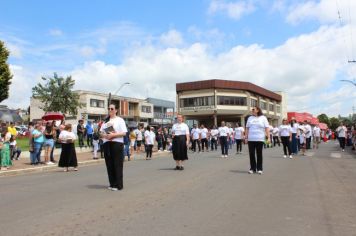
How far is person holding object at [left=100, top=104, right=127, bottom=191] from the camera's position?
887 cm

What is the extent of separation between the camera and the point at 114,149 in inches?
352

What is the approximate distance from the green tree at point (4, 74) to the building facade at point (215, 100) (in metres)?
39.1

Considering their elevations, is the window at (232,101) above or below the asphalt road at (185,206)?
above

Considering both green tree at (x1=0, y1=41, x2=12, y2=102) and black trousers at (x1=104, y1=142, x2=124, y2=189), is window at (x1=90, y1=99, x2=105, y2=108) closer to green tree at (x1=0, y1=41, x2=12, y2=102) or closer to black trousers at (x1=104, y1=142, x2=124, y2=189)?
green tree at (x1=0, y1=41, x2=12, y2=102)

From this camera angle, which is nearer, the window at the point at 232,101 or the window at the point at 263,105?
the window at the point at 232,101

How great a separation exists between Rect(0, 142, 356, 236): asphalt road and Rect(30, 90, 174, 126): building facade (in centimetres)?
5178

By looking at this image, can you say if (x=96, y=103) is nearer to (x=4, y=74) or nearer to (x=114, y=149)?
(x=4, y=74)

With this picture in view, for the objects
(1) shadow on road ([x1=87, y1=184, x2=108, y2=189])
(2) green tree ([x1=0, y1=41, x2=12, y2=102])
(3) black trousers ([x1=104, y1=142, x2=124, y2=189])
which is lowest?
(1) shadow on road ([x1=87, y1=184, x2=108, y2=189])

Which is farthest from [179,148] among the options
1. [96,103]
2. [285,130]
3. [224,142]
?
[96,103]

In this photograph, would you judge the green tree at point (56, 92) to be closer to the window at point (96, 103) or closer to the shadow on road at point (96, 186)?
the window at point (96, 103)

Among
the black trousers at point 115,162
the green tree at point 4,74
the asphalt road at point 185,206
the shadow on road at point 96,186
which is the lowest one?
the asphalt road at point 185,206

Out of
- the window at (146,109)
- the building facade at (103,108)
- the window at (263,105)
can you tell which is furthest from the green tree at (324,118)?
the window at (146,109)

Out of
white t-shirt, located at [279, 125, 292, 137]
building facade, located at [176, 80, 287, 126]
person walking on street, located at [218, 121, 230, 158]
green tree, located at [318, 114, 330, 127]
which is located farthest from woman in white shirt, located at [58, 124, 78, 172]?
green tree, located at [318, 114, 330, 127]

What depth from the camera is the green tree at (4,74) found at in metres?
37.6
